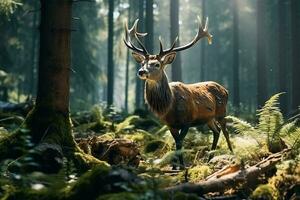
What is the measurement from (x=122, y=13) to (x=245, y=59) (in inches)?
509

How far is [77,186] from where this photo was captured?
200 inches

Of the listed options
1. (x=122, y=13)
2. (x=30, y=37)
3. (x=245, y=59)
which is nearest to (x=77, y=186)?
(x=30, y=37)

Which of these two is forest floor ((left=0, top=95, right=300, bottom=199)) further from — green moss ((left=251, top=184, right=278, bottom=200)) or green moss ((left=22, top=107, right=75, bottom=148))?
green moss ((left=22, top=107, right=75, bottom=148))

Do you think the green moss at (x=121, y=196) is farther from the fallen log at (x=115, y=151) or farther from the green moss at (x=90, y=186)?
the fallen log at (x=115, y=151)

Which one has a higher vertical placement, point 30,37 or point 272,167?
point 30,37

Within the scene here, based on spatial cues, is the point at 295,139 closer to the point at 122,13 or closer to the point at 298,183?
the point at 298,183

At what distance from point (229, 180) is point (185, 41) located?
5194 cm

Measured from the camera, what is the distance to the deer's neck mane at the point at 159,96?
31.9ft

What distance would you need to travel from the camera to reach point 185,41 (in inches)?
2244

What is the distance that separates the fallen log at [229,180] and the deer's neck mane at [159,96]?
3.41m

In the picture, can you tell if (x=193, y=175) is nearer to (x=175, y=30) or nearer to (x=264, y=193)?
(x=264, y=193)

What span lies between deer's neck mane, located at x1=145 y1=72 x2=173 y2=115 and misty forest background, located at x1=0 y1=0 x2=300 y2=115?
18.4 ft

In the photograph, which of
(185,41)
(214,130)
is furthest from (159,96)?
(185,41)

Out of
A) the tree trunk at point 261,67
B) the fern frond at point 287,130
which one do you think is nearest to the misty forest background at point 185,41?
the tree trunk at point 261,67
